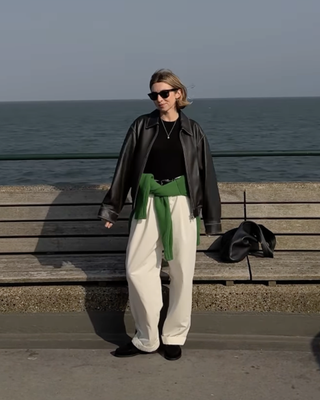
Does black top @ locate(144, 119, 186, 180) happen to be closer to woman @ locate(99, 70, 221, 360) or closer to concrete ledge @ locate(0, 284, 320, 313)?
woman @ locate(99, 70, 221, 360)

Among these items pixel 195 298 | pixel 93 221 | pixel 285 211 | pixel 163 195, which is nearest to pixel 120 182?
pixel 163 195

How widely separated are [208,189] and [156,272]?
2.04 feet

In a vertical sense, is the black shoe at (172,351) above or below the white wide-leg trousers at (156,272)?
below

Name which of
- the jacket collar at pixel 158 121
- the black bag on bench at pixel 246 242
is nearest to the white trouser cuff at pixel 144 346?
the black bag on bench at pixel 246 242

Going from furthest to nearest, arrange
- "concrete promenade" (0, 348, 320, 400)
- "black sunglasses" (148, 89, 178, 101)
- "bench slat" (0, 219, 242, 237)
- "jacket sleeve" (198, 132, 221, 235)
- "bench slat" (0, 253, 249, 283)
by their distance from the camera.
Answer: "bench slat" (0, 219, 242, 237) < "bench slat" (0, 253, 249, 283) < "jacket sleeve" (198, 132, 221, 235) < "black sunglasses" (148, 89, 178, 101) < "concrete promenade" (0, 348, 320, 400)

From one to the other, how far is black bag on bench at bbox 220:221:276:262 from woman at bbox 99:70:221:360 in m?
0.72

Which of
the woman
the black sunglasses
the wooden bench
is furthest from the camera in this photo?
the wooden bench

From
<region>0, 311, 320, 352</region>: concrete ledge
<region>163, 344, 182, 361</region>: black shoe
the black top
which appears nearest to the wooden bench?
<region>0, 311, 320, 352</region>: concrete ledge

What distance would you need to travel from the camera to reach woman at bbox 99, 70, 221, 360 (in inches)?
154

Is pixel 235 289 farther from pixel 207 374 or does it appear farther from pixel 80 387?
pixel 80 387

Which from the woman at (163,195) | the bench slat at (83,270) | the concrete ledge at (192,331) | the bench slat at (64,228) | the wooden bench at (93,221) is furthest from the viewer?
the bench slat at (64,228)

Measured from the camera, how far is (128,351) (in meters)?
4.14

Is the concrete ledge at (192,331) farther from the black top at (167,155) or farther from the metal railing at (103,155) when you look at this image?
the metal railing at (103,155)

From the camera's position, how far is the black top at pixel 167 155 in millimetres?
3938
